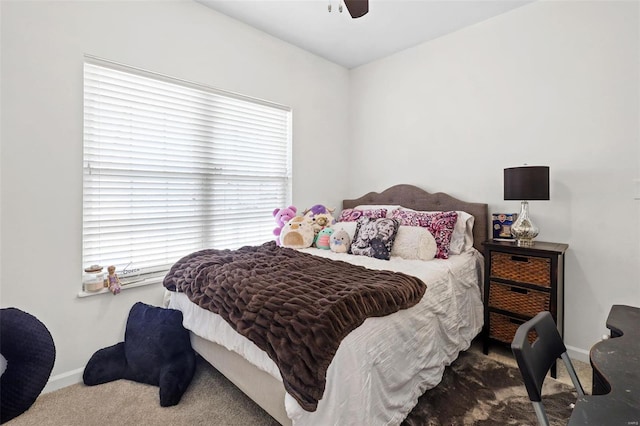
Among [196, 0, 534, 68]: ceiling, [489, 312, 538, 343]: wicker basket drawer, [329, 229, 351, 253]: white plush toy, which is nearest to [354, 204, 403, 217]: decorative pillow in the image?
[329, 229, 351, 253]: white plush toy

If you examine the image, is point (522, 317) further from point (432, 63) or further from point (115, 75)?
point (115, 75)

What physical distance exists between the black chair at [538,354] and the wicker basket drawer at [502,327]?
128cm

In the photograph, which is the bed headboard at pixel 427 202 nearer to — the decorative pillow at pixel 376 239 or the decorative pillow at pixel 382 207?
the decorative pillow at pixel 382 207

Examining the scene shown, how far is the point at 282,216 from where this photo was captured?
305 cm

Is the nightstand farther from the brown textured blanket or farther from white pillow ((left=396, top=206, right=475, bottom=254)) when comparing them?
the brown textured blanket

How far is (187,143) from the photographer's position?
255cm

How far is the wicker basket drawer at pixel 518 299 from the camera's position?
2109 millimetres

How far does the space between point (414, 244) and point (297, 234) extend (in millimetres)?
1006

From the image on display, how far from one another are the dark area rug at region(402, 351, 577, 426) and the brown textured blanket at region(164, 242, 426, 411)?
618mm

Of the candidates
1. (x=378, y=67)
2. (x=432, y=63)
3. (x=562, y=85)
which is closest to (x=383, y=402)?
(x=562, y=85)

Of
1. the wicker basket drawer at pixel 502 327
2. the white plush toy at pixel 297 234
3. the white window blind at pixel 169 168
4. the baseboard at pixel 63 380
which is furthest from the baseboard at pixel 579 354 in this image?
the baseboard at pixel 63 380

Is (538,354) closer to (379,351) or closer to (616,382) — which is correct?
(616,382)

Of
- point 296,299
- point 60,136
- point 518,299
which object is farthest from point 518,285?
point 60,136

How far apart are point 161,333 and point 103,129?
56.1 inches
